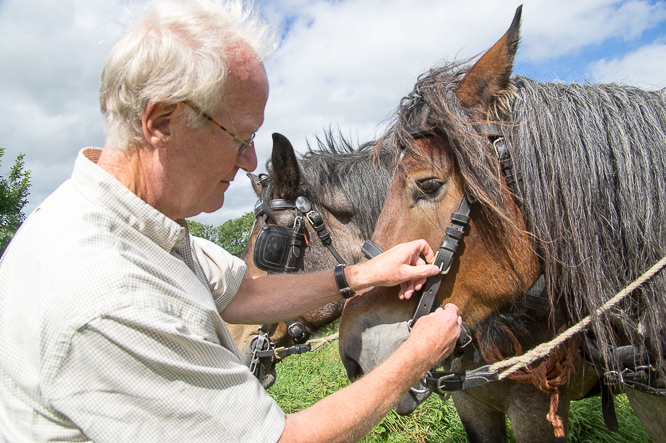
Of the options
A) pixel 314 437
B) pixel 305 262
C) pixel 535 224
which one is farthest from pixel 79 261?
pixel 305 262

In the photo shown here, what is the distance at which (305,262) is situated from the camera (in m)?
3.33

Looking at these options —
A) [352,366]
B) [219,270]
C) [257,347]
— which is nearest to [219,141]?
[219,270]

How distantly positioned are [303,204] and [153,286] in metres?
2.38

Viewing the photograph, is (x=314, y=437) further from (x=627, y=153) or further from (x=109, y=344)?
(x=627, y=153)

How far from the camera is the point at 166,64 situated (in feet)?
4.01

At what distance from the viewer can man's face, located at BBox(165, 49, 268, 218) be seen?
1.31m

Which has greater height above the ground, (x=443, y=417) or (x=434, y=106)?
(x=434, y=106)

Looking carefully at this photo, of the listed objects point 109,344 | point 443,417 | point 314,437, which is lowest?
point 443,417

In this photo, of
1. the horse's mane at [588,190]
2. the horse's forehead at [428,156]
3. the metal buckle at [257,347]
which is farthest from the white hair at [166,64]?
the metal buckle at [257,347]

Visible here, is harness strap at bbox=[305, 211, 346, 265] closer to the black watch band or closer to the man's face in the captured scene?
the black watch band

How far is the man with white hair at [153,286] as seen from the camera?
0.96 meters

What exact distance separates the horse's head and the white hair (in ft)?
3.03

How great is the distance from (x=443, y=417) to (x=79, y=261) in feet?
13.4

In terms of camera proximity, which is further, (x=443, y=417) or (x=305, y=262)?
(x=443, y=417)
